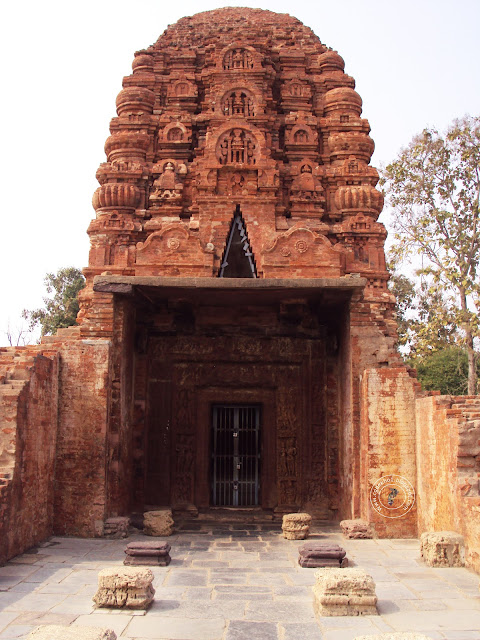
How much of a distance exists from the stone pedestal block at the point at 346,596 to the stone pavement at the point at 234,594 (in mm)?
102

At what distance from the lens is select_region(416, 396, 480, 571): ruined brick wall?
7500mm

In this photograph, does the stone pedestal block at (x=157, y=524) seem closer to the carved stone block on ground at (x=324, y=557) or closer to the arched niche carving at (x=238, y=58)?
the carved stone block on ground at (x=324, y=557)

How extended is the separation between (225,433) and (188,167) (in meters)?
5.39

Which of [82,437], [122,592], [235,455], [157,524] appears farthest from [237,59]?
[122,592]

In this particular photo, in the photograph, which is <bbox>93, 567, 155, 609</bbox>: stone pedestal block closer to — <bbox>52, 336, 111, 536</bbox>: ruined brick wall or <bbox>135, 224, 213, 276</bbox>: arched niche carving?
<bbox>52, 336, 111, 536</bbox>: ruined brick wall

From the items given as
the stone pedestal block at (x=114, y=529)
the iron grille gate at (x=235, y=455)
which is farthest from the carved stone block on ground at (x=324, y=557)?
the iron grille gate at (x=235, y=455)

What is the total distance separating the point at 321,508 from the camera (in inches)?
456

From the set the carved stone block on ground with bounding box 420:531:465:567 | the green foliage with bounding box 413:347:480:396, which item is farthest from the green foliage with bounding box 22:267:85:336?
the carved stone block on ground with bounding box 420:531:465:567

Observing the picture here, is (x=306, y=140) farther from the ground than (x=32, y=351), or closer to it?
farther from the ground

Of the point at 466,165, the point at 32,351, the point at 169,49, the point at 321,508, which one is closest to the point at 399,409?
the point at 321,508

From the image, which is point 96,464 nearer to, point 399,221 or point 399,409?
point 399,409

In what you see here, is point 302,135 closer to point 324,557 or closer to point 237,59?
point 237,59

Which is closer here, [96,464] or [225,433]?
[96,464]

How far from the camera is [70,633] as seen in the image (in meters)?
4.32
